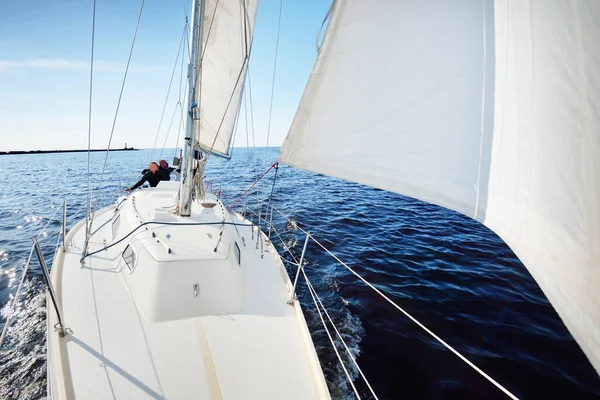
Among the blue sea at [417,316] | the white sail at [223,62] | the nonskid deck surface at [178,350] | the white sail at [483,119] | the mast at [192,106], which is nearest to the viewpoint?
the white sail at [483,119]

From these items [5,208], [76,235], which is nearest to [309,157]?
[76,235]

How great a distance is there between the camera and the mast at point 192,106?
4816 millimetres

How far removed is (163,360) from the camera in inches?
121

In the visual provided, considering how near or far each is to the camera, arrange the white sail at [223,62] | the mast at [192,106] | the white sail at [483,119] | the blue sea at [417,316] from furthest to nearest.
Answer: the white sail at [223,62] < the mast at [192,106] < the blue sea at [417,316] < the white sail at [483,119]

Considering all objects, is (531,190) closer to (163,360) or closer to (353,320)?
(163,360)

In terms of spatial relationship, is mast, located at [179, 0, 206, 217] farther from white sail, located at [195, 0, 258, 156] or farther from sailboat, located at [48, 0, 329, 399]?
white sail, located at [195, 0, 258, 156]

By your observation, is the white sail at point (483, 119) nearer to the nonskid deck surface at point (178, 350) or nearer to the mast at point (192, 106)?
the nonskid deck surface at point (178, 350)

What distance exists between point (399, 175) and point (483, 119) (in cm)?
53

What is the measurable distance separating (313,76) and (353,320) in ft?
17.2

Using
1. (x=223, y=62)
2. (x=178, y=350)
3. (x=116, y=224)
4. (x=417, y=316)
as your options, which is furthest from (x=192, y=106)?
(x=417, y=316)

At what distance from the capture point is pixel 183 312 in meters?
3.70

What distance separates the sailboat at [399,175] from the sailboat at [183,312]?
2cm

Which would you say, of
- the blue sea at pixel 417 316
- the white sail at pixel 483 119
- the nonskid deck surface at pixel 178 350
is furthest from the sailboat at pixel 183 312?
the white sail at pixel 483 119

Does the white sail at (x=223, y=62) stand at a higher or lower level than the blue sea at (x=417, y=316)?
higher
